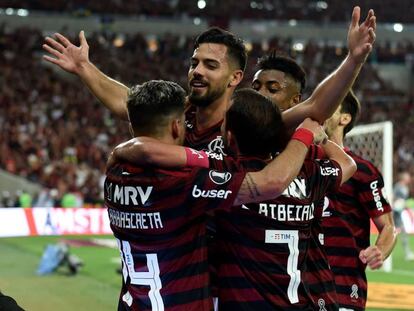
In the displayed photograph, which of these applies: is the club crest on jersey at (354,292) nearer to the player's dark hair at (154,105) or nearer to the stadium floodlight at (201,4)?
the player's dark hair at (154,105)

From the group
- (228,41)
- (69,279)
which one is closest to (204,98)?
(228,41)

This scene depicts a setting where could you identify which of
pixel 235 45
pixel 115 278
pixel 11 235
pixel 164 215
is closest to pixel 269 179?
pixel 164 215

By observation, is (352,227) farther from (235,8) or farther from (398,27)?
(398,27)

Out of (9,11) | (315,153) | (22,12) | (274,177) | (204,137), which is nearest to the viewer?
(274,177)

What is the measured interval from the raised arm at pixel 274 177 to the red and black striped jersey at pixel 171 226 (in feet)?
0.15

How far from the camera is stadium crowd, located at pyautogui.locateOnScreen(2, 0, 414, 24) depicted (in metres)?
36.1

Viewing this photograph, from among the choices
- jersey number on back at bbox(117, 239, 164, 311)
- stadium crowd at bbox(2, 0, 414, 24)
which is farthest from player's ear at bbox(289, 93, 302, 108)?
stadium crowd at bbox(2, 0, 414, 24)

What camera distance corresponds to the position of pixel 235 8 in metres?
39.2

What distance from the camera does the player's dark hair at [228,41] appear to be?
15.8 feet

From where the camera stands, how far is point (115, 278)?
44.5 ft

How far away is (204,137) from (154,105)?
2.96 ft

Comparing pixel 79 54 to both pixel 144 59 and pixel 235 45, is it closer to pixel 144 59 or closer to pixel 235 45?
pixel 235 45

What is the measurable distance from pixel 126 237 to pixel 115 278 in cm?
978

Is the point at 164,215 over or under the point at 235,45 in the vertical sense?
under
